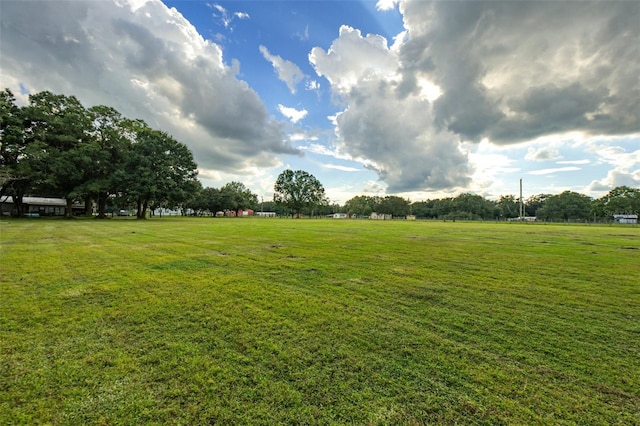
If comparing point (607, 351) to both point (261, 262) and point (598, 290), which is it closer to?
point (598, 290)

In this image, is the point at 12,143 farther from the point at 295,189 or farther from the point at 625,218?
the point at 625,218

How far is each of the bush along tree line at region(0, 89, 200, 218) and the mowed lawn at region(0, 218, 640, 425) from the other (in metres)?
30.3

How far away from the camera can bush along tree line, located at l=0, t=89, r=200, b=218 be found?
27400 mm

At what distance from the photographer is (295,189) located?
76250 mm

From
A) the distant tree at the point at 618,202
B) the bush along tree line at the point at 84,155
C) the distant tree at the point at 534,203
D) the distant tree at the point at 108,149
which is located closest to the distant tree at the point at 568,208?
the distant tree at the point at 618,202

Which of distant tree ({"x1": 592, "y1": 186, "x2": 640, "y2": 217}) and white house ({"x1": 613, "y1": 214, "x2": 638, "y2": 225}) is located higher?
distant tree ({"x1": 592, "y1": 186, "x2": 640, "y2": 217})

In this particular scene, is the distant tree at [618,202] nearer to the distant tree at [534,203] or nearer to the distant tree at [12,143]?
the distant tree at [534,203]

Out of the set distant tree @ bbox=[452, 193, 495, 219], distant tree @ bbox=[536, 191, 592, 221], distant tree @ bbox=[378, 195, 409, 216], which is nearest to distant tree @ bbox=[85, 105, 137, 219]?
distant tree @ bbox=[378, 195, 409, 216]

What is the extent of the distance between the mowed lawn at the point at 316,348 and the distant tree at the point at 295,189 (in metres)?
70.4

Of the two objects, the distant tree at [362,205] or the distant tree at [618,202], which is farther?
the distant tree at [362,205]

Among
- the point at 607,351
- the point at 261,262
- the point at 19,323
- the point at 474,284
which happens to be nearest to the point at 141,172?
the point at 261,262

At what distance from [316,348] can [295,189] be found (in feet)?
243

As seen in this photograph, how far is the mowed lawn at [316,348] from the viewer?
221 cm

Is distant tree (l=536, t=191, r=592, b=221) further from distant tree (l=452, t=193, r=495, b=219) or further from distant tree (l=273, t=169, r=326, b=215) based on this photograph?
distant tree (l=273, t=169, r=326, b=215)
